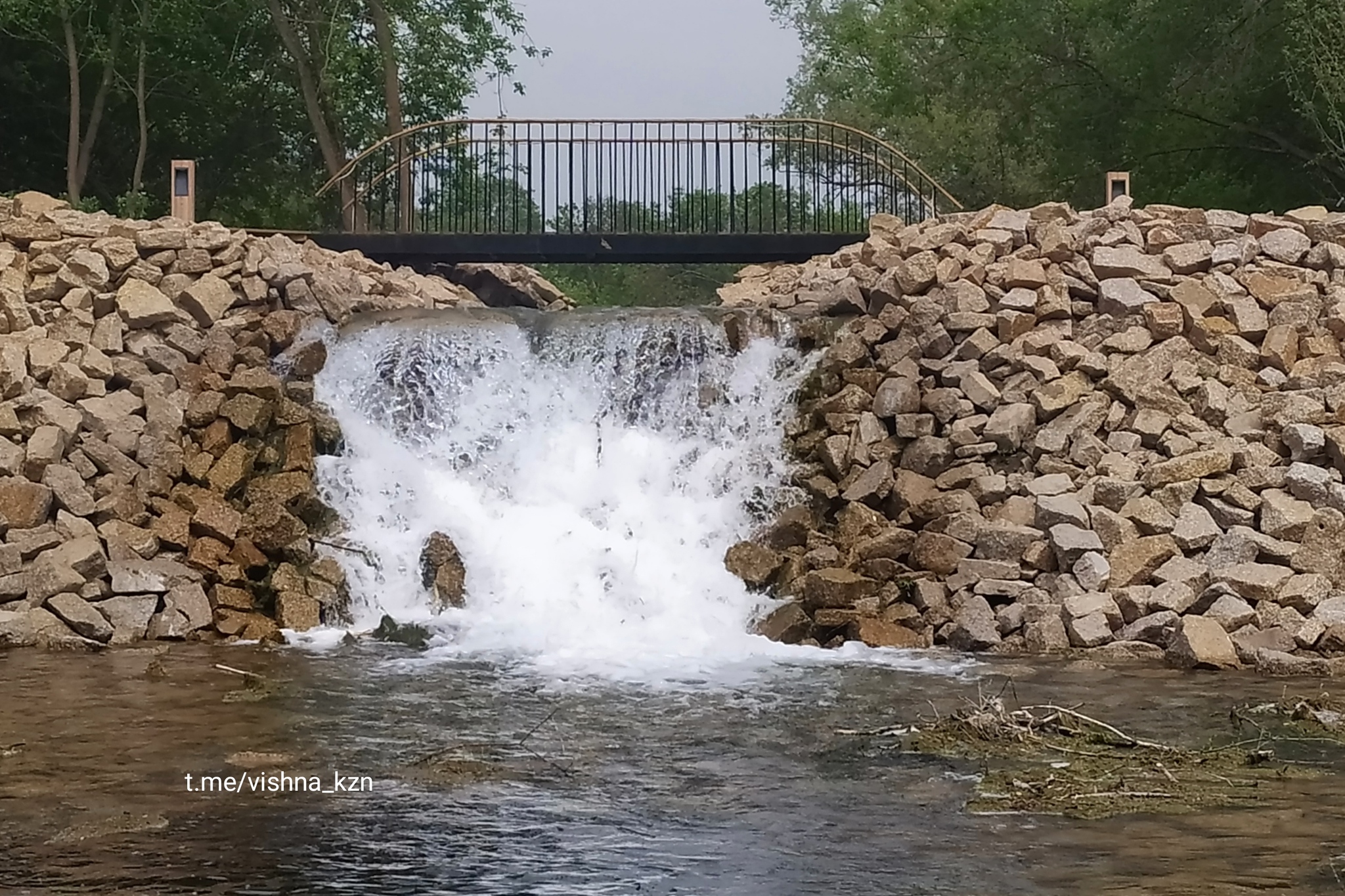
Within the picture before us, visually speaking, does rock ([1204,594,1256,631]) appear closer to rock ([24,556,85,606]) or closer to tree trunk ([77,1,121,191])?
rock ([24,556,85,606])

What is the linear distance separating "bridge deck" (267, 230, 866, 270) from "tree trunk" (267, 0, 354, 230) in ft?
16.7

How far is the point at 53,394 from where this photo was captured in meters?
12.4

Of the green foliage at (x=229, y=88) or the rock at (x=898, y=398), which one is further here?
the green foliage at (x=229, y=88)

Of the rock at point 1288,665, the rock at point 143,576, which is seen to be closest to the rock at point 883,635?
the rock at point 1288,665

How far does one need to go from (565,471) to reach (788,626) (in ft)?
9.27

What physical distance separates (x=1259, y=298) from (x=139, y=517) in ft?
29.8

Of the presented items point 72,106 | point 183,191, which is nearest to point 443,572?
point 183,191

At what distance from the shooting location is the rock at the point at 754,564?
38.5 ft

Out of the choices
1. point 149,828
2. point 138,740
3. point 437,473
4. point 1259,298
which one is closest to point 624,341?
point 437,473

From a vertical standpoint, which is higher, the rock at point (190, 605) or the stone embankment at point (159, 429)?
the stone embankment at point (159, 429)

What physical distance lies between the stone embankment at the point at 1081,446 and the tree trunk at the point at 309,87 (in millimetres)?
11268

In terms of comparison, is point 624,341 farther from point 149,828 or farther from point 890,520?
point 149,828

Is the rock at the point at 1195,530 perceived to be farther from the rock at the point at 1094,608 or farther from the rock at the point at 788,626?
the rock at the point at 788,626

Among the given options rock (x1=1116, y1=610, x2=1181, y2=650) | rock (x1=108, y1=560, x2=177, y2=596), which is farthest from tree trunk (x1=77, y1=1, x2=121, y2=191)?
rock (x1=1116, y1=610, x2=1181, y2=650)
